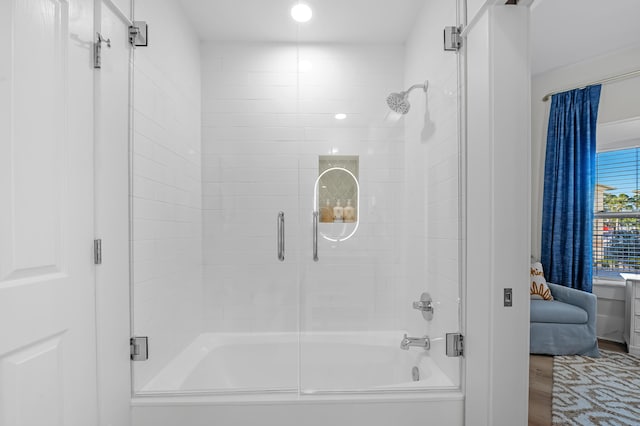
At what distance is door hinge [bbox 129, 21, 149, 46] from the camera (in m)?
1.79

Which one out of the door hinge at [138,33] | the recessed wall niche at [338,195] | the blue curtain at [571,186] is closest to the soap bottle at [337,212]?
the recessed wall niche at [338,195]

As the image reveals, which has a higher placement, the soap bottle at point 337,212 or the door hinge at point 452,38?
the door hinge at point 452,38

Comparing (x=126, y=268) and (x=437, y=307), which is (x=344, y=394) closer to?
(x=437, y=307)

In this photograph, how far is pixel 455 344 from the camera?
6.00 ft

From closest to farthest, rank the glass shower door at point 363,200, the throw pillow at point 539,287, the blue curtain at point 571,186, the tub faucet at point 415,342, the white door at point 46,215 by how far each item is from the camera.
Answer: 1. the white door at point 46,215
2. the tub faucet at point 415,342
3. the glass shower door at point 363,200
4. the throw pillow at point 539,287
5. the blue curtain at point 571,186

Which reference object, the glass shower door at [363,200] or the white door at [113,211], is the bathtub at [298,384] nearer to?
the glass shower door at [363,200]

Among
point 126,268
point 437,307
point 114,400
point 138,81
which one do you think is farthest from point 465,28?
point 114,400

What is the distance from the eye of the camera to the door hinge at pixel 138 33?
1795 mm

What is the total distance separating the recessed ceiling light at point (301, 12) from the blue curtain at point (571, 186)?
303 centimetres

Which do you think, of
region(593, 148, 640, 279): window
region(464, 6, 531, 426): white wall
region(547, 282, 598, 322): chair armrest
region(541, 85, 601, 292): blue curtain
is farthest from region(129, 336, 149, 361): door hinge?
region(593, 148, 640, 279): window

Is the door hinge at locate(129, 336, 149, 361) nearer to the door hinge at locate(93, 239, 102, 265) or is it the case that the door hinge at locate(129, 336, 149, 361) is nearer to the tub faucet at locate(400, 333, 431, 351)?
the door hinge at locate(93, 239, 102, 265)

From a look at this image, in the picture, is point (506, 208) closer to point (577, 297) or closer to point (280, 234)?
point (280, 234)

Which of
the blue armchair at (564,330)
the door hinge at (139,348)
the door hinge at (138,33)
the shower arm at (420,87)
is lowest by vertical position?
the blue armchair at (564,330)

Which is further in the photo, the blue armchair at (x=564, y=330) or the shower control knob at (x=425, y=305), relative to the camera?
the blue armchair at (x=564, y=330)
